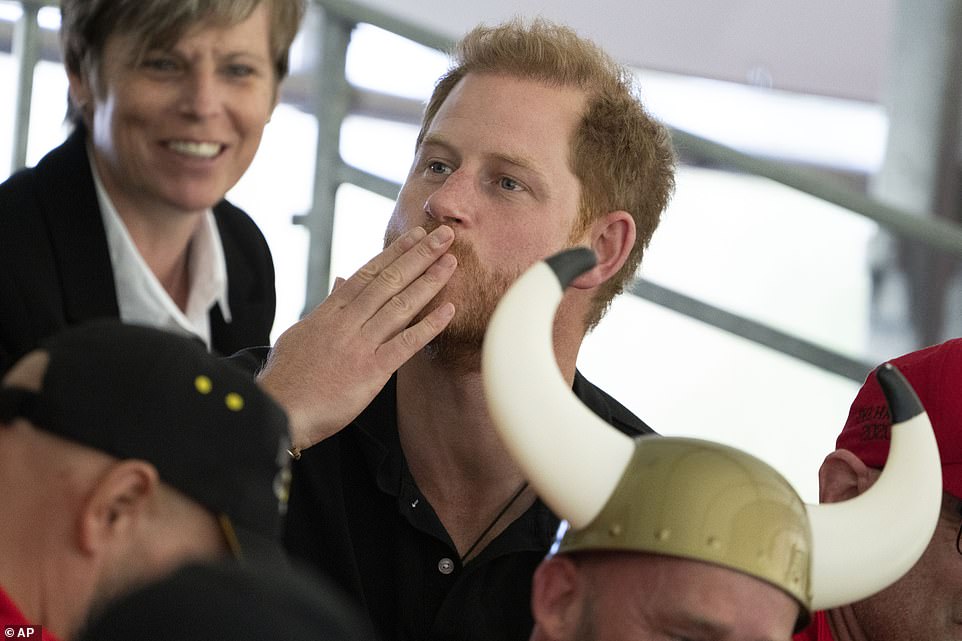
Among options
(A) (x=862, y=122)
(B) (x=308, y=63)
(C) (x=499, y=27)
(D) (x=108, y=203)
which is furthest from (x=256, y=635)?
(A) (x=862, y=122)

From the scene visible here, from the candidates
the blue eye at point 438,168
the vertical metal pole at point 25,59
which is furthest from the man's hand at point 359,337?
the vertical metal pole at point 25,59

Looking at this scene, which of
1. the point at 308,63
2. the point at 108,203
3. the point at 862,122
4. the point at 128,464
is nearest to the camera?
the point at 128,464

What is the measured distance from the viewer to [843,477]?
1.92 m

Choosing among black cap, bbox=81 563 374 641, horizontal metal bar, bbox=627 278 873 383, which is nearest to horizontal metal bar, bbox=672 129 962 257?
horizontal metal bar, bbox=627 278 873 383

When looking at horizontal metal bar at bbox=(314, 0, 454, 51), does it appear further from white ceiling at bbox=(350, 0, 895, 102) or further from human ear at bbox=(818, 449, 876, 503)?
human ear at bbox=(818, 449, 876, 503)

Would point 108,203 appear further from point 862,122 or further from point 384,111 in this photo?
point 862,122

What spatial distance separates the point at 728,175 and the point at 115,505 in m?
3.24

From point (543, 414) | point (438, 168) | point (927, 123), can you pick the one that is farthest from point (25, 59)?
point (927, 123)

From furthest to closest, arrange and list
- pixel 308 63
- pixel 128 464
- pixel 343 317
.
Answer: pixel 308 63
pixel 343 317
pixel 128 464

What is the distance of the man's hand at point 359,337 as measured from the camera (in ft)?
6.48

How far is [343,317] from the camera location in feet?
6.75

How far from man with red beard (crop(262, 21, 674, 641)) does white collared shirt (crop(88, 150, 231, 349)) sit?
0.56 meters

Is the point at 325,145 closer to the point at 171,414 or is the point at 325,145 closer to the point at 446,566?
the point at 446,566

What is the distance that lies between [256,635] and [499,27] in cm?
172
